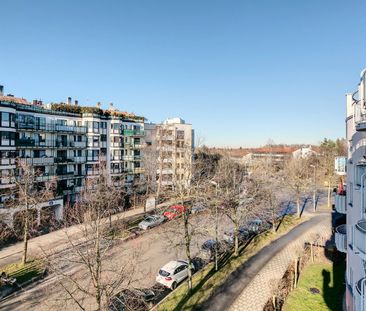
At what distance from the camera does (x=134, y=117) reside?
175 feet

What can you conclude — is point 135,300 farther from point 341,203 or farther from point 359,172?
point 359,172

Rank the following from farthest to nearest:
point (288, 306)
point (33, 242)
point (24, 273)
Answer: point (33, 242), point (24, 273), point (288, 306)

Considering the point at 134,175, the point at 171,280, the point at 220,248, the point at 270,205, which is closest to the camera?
the point at 171,280

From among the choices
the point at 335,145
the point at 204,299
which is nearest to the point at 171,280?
the point at 204,299

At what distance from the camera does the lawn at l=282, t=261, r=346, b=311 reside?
1952 cm

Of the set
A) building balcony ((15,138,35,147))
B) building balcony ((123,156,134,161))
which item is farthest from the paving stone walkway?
building balcony ((15,138,35,147))

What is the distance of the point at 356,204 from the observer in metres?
14.8

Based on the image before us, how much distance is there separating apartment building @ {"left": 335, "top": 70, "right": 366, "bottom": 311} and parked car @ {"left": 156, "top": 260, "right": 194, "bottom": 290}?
11487 mm

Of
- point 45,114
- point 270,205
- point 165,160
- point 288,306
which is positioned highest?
point 45,114

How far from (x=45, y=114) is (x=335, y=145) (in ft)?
297

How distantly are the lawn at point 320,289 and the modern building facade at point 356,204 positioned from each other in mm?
3345

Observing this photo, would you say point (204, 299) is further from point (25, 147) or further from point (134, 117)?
point (134, 117)

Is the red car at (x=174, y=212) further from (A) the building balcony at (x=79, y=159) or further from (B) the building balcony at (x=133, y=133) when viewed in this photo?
(B) the building balcony at (x=133, y=133)

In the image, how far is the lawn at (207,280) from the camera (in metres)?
19.3
